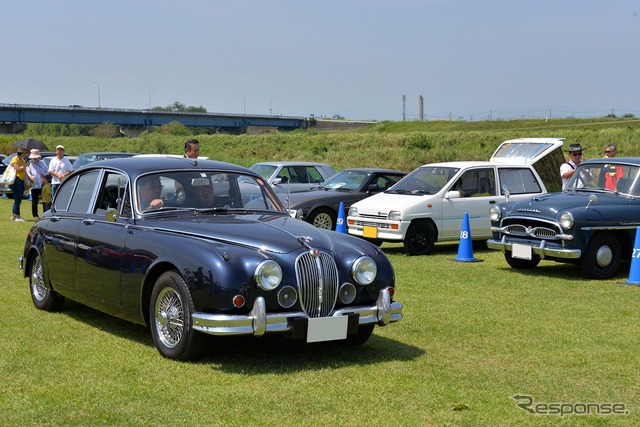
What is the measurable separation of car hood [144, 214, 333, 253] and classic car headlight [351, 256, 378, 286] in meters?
0.26

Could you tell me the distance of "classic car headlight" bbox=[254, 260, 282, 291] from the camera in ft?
21.5

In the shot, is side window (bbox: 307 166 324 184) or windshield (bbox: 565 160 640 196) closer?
windshield (bbox: 565 160 640 196)

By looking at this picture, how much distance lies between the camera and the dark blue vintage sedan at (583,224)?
→ 12.2 meters

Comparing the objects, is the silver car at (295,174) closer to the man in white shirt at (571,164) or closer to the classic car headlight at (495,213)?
the man in white shirt at (571,164)

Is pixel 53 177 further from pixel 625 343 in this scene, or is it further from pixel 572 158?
pixel 625 343

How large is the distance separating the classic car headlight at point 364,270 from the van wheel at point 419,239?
8.12 metres

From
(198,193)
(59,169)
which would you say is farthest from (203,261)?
(59,169)

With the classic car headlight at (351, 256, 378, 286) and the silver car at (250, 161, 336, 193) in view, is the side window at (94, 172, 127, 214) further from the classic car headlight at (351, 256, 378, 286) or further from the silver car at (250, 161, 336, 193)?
the silver car at (250, 161, 336, 193)

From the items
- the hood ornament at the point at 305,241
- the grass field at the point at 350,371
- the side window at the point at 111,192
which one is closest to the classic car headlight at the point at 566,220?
the grass field at the point at 350,371

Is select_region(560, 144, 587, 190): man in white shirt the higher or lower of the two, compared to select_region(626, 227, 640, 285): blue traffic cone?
higher

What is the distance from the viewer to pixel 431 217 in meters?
15.6

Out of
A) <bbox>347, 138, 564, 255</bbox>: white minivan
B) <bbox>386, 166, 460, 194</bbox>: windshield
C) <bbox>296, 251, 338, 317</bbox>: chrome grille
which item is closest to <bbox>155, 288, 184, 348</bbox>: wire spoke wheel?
<bbox>296, 251, 338, 317</bbox>: chrome grille

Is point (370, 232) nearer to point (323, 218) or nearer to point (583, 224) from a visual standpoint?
point (323, 218)

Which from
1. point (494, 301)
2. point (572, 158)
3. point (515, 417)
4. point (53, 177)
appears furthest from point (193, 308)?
point (53, 177)
